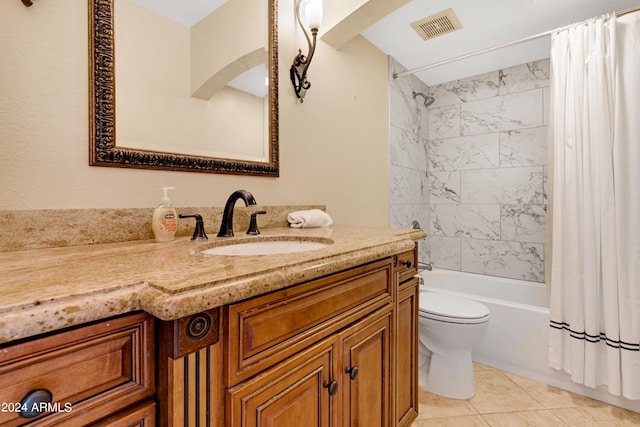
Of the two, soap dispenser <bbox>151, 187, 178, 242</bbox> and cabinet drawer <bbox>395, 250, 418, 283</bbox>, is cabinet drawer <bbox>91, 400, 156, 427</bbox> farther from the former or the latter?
cabinet drawer <bbox>395, 250, 418, 283</bbox>

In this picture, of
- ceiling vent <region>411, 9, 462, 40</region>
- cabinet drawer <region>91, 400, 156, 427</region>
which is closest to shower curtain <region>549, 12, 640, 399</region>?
ceiling vent <region>411, 9, 462, 40</region>

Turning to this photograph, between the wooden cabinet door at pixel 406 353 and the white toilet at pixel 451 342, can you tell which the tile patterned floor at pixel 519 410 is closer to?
the white toilet at pixel 451 342

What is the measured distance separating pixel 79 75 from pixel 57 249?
489 mm

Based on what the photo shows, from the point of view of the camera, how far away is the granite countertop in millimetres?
396

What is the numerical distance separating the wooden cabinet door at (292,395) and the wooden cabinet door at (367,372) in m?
0.07

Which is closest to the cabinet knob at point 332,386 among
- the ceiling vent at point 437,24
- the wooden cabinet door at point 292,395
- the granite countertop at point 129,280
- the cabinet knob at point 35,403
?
the wooden cabinet door at point 292,395

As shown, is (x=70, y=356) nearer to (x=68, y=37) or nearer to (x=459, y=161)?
(x=68, y=37)

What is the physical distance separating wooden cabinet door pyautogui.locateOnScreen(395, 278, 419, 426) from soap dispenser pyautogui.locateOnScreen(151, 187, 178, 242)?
0.81 metres

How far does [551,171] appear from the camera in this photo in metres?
1.95

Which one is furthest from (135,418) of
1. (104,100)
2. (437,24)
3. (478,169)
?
(478,169)

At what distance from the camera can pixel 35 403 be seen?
1.28ft

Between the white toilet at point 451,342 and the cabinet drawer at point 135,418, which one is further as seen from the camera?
the white toilet at point 451,342

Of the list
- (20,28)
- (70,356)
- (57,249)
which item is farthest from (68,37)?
(70,356)

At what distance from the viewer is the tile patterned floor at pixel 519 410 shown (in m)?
1.51
